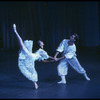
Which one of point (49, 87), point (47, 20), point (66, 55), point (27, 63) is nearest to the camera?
point (27, 63)

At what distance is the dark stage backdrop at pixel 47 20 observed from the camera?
13633mm

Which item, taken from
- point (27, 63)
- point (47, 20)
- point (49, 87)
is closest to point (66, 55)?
point (49, 87)

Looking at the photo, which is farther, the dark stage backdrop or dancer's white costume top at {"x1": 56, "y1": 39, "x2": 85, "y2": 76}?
the dark stage backdrop

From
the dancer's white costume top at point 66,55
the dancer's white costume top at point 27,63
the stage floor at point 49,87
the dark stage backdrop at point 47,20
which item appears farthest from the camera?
the dark stage backdrop at point 47,20

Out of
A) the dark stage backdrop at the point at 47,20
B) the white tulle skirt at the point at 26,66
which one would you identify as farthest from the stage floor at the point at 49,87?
the dark stage backdrop at the point at 47,20

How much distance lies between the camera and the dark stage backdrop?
44.7ft

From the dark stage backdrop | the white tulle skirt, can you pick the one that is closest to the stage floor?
the white tulle skirt

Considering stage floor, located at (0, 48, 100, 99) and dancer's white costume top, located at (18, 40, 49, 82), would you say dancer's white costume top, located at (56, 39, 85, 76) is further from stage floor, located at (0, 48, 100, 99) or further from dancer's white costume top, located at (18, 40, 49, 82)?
dancer's white costume top, located at (18, 40, 49, 82)

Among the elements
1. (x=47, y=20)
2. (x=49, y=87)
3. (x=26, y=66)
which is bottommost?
(x=49, y=87)

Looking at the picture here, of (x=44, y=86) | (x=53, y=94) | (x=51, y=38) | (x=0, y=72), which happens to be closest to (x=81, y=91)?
(x=53, y=94)

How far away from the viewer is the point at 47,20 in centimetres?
1361

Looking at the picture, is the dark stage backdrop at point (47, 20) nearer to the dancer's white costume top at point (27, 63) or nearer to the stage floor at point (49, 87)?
the stage floor at point (49, 87)

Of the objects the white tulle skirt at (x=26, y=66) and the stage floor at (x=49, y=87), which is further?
the white tulle skirt at (x=26, y=66)

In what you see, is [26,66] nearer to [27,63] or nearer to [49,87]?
[27,63]
